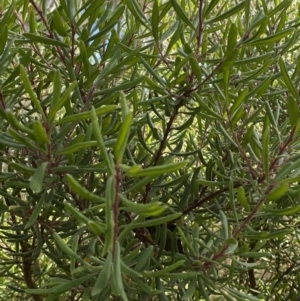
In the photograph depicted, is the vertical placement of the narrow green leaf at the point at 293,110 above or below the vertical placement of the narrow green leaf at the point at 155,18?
below

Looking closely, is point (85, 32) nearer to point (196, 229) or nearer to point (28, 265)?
point (196, 229)

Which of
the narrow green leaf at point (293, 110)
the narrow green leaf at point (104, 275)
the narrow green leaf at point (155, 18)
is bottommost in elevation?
the narrow green leaf at point (104, 275)

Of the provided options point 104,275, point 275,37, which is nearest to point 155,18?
point 275,37

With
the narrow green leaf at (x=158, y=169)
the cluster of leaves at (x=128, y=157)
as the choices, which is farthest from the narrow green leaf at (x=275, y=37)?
the narrow green leaf at (x=158, y=169)

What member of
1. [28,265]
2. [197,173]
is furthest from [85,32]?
[28,265]

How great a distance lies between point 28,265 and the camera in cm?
58

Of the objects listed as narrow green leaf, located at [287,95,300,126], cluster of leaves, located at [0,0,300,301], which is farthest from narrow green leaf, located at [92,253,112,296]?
narrow green leaf, located at [287,95,300,126]

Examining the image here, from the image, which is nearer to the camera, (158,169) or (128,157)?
(158,169)

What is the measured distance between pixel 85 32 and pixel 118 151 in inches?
6.4

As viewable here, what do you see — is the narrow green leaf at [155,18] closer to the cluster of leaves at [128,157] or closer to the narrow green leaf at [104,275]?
the cluster of leaves at [128,157]

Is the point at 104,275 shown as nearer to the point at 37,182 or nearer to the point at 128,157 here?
the point at 37,182

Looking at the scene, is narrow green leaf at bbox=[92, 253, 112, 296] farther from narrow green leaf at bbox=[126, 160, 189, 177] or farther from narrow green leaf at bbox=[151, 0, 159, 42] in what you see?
narrow green leaf at bbox=[151, 0, 159, 42]

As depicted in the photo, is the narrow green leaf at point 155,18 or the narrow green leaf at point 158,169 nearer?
the narrow green leaf at point 158,169

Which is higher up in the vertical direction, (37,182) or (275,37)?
(275,37)
